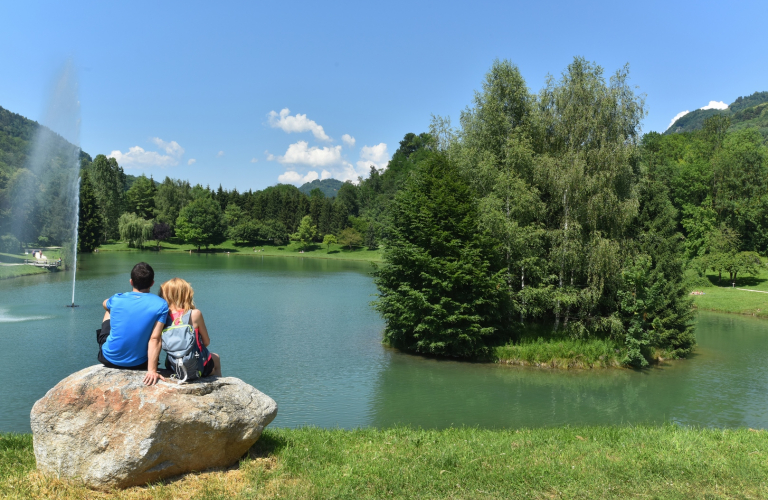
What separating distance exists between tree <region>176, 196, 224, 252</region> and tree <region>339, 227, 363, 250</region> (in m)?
26.5

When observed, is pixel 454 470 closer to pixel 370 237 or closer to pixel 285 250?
pixel 370 237

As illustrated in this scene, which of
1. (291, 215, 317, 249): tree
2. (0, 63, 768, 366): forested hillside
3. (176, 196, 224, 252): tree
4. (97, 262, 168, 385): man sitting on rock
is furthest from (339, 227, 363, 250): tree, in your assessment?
(97, 262, 168, 385): man sitting on rock

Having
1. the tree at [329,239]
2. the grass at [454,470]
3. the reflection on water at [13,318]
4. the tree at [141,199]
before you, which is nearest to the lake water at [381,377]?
the reflection on water at [13,318]

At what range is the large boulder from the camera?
5629 millimetres

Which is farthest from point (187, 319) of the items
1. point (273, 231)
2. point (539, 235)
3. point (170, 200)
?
point (170, 200)

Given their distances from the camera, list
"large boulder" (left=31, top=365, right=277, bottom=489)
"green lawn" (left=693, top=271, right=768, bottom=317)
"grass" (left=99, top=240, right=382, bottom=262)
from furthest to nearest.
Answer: "grass" (left=99, top=240, right=382, bottom=262) < "green lawn" (left=693, top=271, right=768, bottom=317) < "large boulder" (left=31, top=365, right=277, bottom=489)

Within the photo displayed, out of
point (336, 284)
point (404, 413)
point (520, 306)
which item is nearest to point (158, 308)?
point (404, 413)

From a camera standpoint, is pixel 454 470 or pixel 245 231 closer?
pixel 454 470

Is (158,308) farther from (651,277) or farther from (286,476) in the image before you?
(651,277)

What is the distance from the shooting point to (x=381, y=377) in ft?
61.6

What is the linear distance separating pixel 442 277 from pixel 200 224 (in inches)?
3560

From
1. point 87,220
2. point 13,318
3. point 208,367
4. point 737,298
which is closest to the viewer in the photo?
point 208,367

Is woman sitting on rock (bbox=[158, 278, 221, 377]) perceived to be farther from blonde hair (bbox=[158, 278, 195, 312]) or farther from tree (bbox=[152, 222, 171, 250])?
tree (bbox=[152, 222, 171, 250])

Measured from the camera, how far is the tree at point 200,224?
10200cm
